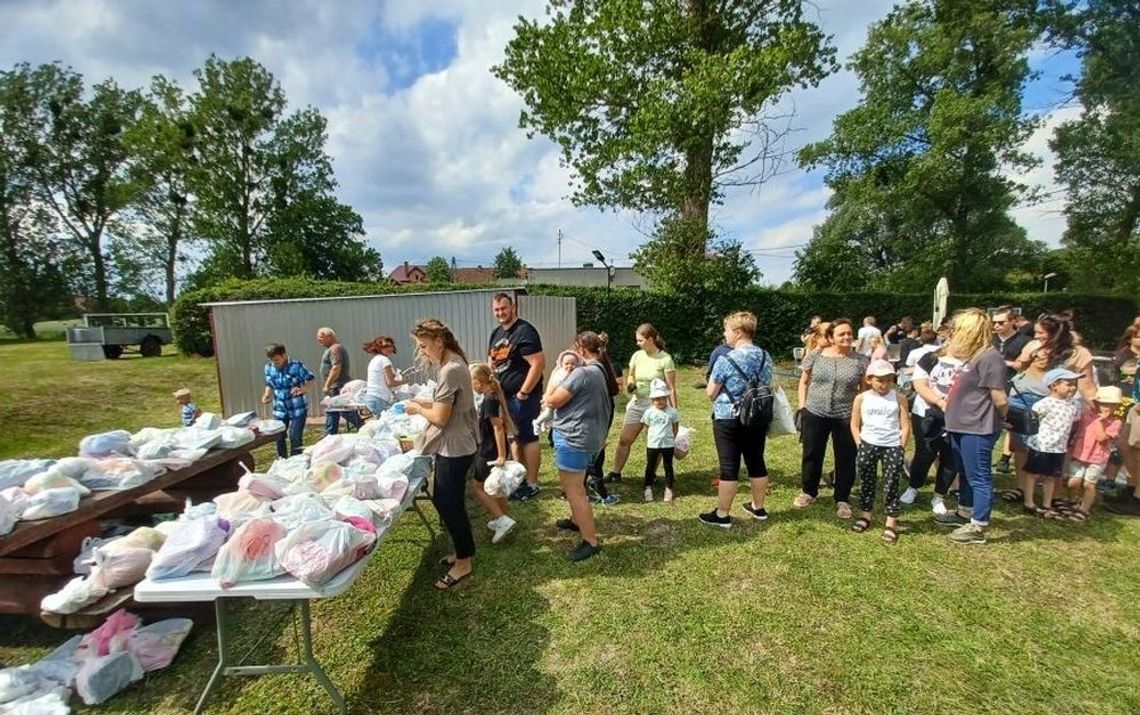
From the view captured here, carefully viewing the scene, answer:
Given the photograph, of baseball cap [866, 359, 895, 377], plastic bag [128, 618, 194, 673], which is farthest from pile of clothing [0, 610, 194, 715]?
baseball cap [866, 359, 895, 377]

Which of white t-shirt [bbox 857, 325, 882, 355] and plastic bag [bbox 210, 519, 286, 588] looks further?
white t-shirt [bbox 857, 325, 882, 355]

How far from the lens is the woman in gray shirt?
156 inches

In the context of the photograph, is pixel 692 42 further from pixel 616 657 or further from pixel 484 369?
pixel 616 657

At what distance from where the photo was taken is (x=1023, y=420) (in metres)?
4.09

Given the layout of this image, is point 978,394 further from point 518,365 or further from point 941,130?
point 941,130

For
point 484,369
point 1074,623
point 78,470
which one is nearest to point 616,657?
point 484,369

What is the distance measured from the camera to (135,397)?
11438 millimetres

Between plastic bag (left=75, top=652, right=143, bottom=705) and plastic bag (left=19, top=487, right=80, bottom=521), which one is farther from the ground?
plastic bag (left=19, top=487, right=80, bottom=521)

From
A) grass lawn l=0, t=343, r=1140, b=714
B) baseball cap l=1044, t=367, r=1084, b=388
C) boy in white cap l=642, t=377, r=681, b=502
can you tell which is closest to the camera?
grass lawn l=0, t=343, r=1140, b=714

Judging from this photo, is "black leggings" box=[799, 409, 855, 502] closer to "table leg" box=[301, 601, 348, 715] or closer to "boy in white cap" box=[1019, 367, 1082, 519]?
"boy in white cap" box=[1019, 367, 1082, 519]

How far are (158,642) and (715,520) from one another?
3.64m

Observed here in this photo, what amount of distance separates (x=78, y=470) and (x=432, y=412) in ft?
7.95

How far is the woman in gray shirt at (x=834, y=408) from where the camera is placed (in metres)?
3.97

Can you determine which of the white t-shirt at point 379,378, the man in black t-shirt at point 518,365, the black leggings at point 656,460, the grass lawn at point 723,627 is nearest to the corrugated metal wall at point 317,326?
the white t-shirt at point 379,378
